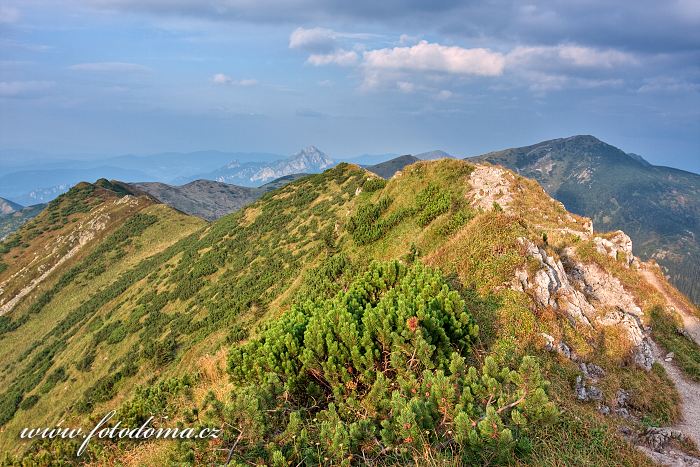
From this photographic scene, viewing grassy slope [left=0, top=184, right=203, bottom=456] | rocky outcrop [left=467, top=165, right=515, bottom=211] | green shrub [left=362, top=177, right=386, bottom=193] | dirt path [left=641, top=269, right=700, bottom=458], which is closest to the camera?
dirt path [left=641, top=269, right=700, bottom=458]

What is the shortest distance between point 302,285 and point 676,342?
89.1 feet

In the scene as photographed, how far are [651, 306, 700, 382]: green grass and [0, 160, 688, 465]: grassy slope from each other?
1202 mm

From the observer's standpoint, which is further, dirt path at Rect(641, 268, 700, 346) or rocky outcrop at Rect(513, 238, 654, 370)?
dirt path at Rect(641, 268, 700, 346)

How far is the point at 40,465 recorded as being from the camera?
12.3 metres

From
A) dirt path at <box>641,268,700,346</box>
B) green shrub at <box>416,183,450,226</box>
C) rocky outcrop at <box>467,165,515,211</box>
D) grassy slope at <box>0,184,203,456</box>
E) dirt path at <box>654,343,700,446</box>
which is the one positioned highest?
rocky outcrop at <box>467,165,515,211</box>

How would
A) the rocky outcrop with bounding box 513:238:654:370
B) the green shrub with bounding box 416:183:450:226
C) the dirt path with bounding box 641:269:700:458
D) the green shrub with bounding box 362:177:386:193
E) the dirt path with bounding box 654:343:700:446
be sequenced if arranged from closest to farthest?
the dirt path with bounding box 654:343:700:446 → the dirt path with bounding box 641:269:700:458 → the rocky outcrop with bounding box 513:238:654:370 → the green shrub with bounding box 416:183:450:226 → the green shrub with bounding box 362:177:386:193

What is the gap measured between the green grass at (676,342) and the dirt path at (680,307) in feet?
4.03

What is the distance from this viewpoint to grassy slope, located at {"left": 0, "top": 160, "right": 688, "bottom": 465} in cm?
1263

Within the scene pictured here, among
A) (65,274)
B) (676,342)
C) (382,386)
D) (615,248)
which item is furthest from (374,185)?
(65,274)

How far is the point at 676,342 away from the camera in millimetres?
22656

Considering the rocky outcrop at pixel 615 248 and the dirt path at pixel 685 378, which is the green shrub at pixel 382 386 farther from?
the rocky outcrop at pixel 615 248

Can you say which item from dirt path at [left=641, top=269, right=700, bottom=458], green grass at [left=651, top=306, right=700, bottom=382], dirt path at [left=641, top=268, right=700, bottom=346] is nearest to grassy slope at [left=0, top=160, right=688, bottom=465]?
dirt path at [left=641, top=269, right=700, bottom=458]

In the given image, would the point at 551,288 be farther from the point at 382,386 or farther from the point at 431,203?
the point at 431,203

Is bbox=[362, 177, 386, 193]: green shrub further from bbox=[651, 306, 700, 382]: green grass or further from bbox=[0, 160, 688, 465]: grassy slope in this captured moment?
bbox=[651, 306, 700, 382]: green grass
